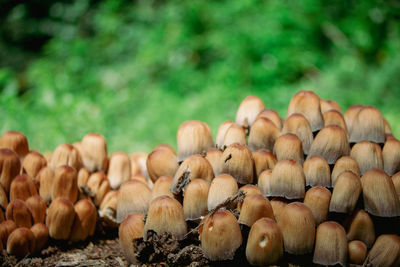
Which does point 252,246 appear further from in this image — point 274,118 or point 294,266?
point 274,118

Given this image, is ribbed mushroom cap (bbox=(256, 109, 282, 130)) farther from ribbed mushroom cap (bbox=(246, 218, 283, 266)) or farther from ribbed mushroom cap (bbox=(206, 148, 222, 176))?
ribbed mushroom cap (bbox=(246, 218, 283, 266))

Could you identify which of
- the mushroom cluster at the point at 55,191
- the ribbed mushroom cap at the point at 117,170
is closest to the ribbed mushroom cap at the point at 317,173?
the mushroom cluster at the point at 55,191

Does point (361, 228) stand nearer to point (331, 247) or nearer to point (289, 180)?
point (331, 247)

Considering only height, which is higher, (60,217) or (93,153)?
(93,153)

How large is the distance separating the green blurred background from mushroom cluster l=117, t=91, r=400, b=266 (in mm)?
1694

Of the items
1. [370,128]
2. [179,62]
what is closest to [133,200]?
[370,128]

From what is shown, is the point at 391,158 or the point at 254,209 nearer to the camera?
the point at 254,209

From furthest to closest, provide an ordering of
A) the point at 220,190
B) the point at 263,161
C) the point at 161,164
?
the point at 161,164 → the point at 263,161 → the point at 220,190

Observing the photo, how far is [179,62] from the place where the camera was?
4738mm

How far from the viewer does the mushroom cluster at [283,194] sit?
3.58ft

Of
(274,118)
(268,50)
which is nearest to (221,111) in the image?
(268,50)

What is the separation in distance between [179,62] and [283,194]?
12.3 ft

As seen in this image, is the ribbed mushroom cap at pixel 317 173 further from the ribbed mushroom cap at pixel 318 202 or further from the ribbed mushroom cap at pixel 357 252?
the ribbed mushroom cap at pixel 357 252

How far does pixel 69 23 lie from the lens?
6.13 meters
